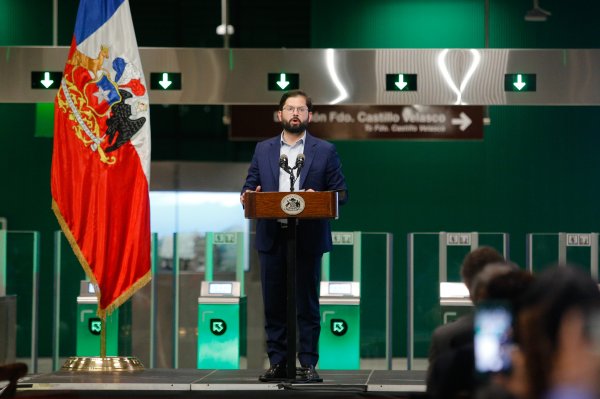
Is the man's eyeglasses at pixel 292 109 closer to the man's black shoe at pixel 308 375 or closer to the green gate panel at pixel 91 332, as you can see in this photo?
the man's black shoe at pixel 308 375

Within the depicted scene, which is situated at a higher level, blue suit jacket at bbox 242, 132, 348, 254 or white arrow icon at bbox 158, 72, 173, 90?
white arrow icon at bbox 158, 72, 173, 90

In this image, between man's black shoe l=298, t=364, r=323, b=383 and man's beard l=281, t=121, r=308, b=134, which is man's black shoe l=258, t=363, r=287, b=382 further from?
man's beard l=281, t=121, r=308, b=134

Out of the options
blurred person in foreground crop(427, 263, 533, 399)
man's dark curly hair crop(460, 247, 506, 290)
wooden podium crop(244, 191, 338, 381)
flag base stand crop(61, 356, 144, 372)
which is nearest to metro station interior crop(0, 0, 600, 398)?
flag base stand crop(61, 356, 144, 372)

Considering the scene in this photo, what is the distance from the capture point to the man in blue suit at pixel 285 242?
575 cm

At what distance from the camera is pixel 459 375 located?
9.74 feet

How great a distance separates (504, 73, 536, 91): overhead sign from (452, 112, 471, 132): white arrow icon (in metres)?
1.86

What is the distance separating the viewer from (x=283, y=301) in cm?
580

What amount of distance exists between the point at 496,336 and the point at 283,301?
155 inches

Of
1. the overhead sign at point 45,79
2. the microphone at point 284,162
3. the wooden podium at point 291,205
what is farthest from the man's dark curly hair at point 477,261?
the overhead sign at point 45,79

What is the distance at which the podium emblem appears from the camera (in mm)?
5242

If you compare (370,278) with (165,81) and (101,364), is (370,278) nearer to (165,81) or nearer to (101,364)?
(165,81)

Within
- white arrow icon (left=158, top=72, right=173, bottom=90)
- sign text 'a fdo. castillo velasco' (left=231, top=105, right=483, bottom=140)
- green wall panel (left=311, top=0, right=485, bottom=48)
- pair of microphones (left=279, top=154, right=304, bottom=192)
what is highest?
green wall panel (left=311, top=0, right=485, bottom=48)

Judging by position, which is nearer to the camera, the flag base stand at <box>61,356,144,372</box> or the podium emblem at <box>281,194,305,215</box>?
the podium emblem at <box>281,194,305,215</box>

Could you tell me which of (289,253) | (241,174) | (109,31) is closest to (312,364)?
(289,253)
